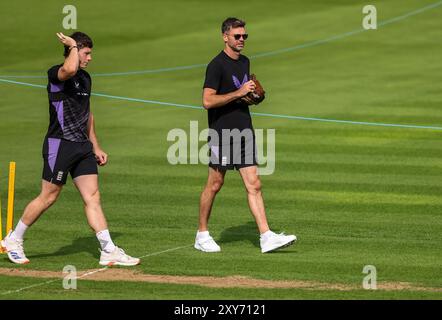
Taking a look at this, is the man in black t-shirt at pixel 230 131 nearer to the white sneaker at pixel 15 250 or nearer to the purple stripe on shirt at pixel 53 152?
the purple stripe on shirt at pixel 53 152

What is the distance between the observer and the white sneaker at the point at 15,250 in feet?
41.3

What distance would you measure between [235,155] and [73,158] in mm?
1890

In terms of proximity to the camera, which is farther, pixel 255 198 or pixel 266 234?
pixel 255 198

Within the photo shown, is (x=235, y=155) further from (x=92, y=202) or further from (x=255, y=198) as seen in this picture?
(x=92, y=202)

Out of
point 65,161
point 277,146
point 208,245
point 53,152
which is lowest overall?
point 208,245

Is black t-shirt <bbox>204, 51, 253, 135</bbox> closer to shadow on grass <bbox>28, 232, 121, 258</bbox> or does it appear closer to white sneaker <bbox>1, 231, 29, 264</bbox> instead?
shadow on grass <bbox>28, 232, 121, 258</bbox>

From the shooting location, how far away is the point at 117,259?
488 inches

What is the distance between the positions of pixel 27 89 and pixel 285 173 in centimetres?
831

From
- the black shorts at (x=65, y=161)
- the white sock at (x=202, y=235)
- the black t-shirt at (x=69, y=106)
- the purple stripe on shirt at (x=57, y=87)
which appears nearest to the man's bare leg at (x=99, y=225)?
the black shorts at (x=65, y=161)

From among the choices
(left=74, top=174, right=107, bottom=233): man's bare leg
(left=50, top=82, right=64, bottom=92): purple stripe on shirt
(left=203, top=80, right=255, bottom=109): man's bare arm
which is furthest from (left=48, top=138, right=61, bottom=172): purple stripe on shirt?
(left=203, top=80, right=255, bottom=109): man's bare arm

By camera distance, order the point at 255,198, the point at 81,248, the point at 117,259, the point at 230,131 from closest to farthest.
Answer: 1. the point at 117,259
2. the point at 255,198
3. the point at 230,131
4. the point at 81,248

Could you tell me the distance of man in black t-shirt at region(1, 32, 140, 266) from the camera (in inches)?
490

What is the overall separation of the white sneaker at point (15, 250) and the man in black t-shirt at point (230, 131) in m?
2.02

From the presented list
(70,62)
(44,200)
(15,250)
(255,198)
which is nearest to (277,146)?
(255,198)
